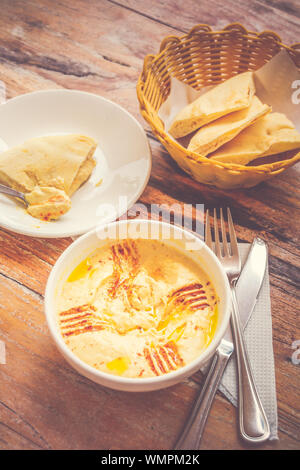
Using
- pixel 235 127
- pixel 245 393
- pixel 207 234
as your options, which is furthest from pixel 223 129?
pixel 245 393

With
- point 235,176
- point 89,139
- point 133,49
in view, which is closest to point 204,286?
point 235,176

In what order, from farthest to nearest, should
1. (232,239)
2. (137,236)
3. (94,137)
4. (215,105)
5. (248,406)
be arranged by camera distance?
1. (94,137)
2. (215,105)
3. (232,239)
4. (137,236)
5. (248,406)

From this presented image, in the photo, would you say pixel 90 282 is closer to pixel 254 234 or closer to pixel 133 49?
pixel 254 234

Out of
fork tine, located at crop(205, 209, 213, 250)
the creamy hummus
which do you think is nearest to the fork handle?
the creamy hummus

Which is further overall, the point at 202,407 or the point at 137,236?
the point at 137,236

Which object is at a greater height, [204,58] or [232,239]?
[204,58]

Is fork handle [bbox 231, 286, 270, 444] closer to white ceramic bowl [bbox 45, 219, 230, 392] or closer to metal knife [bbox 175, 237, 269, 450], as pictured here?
metal knife [bbox 175, 237, 269, 450]

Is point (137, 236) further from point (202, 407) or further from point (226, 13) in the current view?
point (226, 13)
